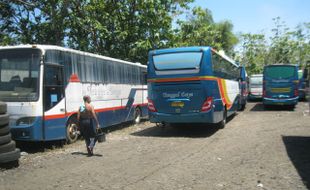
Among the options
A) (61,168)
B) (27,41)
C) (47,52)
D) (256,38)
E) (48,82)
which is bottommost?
(61,168)

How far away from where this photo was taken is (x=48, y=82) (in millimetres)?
11406

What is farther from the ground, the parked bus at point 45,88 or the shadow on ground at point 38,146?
the parked bus at point 45,88

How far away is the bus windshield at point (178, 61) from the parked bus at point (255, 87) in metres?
20.2

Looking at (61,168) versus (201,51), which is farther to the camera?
(201,51)

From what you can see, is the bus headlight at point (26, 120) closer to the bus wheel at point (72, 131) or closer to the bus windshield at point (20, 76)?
the bus windshield at point (20, 76)

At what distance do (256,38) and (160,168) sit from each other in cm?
5245

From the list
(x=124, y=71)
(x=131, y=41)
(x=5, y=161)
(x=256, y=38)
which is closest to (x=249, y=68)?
(x=256, y=38)

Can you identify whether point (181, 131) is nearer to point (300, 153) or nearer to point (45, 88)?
point (300, 153)

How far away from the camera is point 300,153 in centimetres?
1037

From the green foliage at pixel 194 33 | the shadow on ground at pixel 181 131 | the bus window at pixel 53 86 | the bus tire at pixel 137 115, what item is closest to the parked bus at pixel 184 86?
the shadow on ground at pixel 181 131

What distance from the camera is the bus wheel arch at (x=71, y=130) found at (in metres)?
12.6

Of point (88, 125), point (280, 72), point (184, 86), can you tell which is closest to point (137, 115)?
point (184, 86)

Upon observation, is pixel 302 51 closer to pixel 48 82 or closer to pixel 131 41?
pixel 131 41

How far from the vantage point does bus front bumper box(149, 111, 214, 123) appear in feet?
45.7
